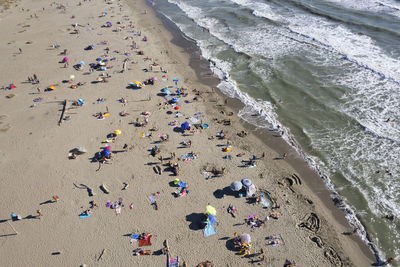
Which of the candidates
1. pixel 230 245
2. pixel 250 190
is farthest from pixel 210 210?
pixel 250 190

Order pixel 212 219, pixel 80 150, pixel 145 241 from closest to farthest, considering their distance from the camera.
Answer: pixel 145 241, pixel 212 219, pixel 80 150

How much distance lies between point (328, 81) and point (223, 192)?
21474mm

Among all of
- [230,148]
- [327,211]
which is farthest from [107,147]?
[327,211]

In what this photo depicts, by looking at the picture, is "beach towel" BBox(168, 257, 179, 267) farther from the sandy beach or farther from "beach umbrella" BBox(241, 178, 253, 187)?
"beach umbrella" BBox(241, 178, 253, 187)

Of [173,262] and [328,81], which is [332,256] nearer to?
[173,262]

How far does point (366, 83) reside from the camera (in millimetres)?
29812

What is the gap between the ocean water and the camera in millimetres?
20062

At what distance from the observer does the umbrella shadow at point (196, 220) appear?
17.5 m

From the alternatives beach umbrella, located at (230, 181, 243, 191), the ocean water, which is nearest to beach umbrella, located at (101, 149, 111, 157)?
beach umbrella, located at (230, 181, 243, 191)

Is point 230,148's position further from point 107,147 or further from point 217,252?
point 107,147

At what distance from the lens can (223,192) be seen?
19.6 metres

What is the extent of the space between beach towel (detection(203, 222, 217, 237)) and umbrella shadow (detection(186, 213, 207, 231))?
31cm

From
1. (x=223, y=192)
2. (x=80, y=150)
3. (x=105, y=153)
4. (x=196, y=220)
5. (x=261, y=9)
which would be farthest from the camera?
(x=261, y=9)

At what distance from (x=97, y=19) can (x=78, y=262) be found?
158ft
